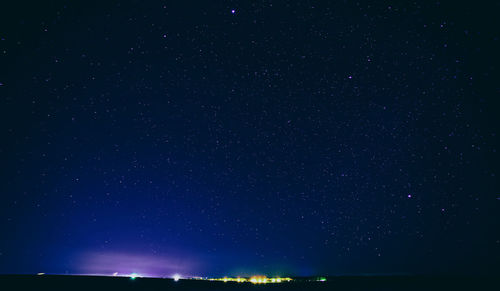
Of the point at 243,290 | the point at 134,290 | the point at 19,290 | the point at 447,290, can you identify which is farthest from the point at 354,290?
the point at 19,290

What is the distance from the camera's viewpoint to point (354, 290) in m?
34.9

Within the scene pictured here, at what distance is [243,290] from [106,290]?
37.4ft

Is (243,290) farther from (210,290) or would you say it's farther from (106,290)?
(106,290)

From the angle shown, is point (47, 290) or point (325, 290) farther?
point (325, 290)

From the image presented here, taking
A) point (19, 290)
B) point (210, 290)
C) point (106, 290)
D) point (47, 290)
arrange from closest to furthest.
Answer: point (19, 290) → point (47, 290) → point (106, 290) → point (210, 290)

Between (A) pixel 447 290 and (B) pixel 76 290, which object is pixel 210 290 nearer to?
(B) pixel 76 290

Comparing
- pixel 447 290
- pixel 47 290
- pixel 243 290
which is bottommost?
pixel 447 290

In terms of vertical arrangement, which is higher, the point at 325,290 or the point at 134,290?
the point at 134,290

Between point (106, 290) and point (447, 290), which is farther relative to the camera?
point (447, 290)

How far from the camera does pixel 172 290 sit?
27016 millimetres

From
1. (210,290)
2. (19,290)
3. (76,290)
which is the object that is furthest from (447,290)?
(19,290)

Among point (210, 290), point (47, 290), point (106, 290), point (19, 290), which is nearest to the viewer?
point (19, 290)

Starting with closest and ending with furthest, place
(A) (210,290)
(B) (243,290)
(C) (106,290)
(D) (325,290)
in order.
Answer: (C) (106,290), (A) (210,290), (B) (243,290), (D) (325,290)

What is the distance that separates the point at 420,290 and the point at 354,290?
770cm
